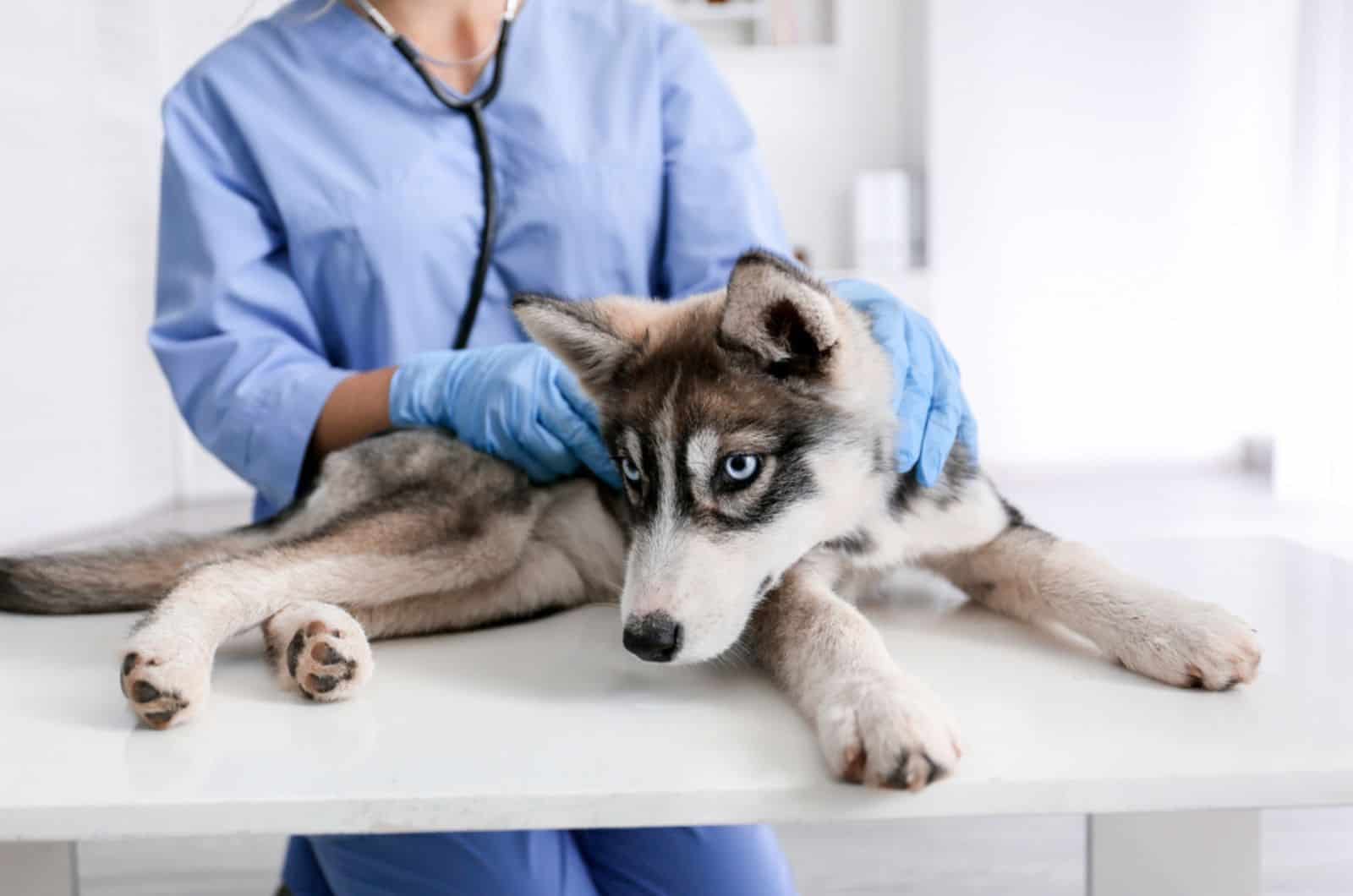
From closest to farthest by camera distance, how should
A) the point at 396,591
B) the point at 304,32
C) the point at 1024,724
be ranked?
the point at 1024,724, the point at 396,591, the point at 304,32

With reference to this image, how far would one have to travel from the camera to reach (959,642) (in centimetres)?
133

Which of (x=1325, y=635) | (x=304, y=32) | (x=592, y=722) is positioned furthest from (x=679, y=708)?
(x=304, y=32)

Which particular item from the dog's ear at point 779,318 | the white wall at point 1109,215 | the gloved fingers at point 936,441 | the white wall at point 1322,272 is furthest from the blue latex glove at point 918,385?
the white wall at point 1109,215

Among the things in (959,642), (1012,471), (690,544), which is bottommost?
(1012,471)

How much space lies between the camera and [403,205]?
1979 mm

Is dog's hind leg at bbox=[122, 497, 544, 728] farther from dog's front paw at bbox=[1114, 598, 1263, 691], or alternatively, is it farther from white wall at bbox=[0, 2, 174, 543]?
white wall at bbox=[0, 2, 174, 543]

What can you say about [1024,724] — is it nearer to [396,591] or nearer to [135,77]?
[396,591]

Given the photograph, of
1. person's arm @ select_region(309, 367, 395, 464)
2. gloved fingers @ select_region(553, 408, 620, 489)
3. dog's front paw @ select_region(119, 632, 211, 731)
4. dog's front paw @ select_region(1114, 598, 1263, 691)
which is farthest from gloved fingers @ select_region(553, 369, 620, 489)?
dog's front paw @ select_region(1114, 598, 1263, 691)

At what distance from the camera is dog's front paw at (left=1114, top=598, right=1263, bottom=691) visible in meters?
1.14

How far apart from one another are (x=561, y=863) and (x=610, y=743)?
631mm

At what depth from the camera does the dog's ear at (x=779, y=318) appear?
123cm

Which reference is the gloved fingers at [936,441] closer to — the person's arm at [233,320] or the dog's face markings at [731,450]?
the dog's face markings at [731,450]

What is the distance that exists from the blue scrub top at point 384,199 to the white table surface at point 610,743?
2.42ft

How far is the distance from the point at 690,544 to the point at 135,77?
626 centimetres
